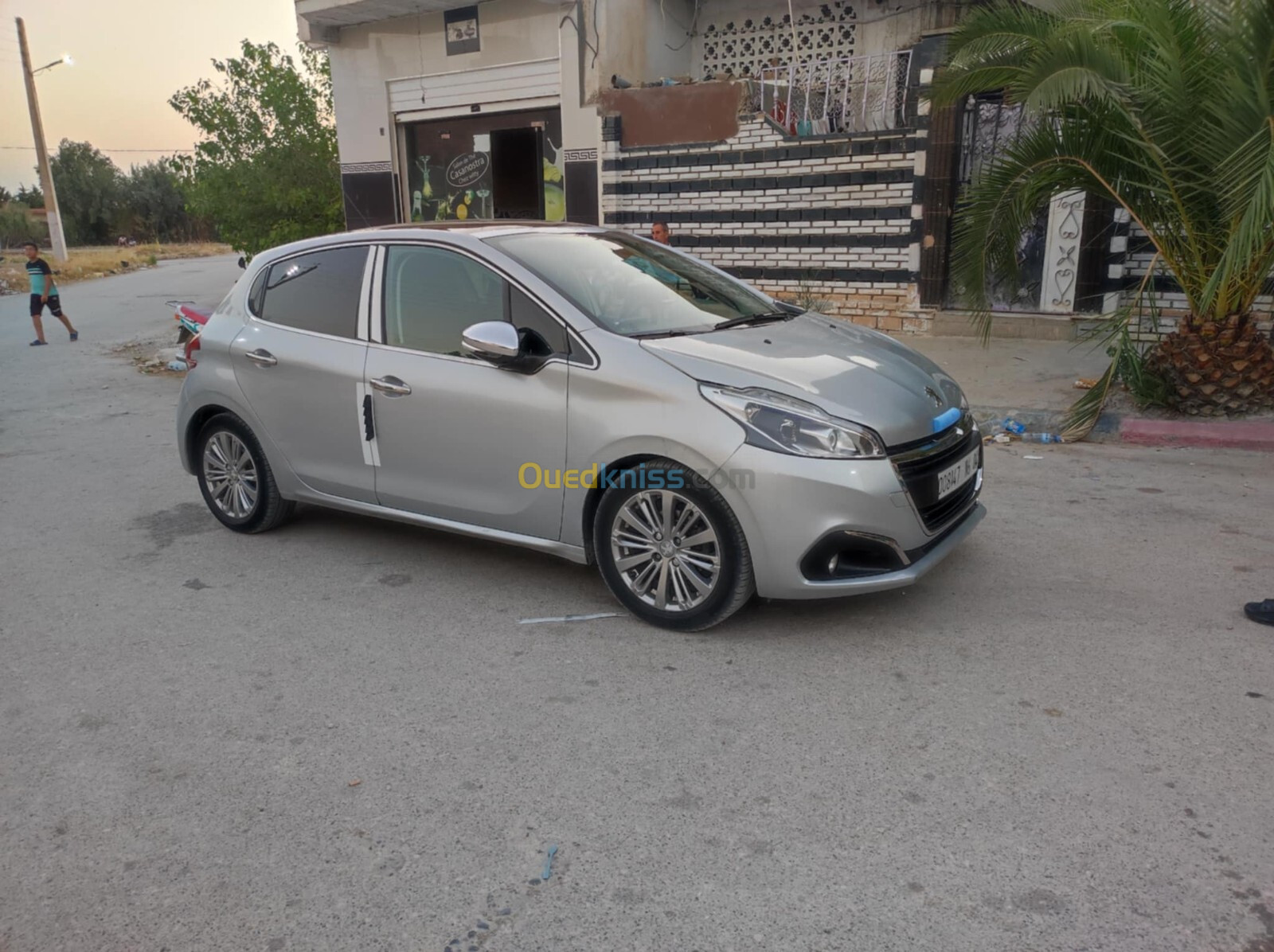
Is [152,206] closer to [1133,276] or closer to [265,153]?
[265,153]

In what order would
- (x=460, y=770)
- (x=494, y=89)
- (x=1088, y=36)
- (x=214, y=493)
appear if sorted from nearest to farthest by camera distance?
(x=460, y=770) → (x=214, y=493) → (x=1088, y=36) → (x=494, y=89)

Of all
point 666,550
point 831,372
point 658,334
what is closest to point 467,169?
point 658,334

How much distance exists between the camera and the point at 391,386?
4.82 meters

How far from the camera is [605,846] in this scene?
285cm

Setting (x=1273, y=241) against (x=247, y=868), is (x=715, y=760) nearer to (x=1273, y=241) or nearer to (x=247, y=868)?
(x=247, y=868)

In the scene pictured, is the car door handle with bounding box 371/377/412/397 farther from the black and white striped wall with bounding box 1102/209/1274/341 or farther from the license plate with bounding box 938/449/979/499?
the black and white striped wall with bounding box 1102/209/1274/341

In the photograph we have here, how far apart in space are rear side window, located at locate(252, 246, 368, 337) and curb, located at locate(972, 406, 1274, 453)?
5.19 m

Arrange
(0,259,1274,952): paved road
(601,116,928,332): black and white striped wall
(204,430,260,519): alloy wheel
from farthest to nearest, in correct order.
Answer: (601,116,928,332): black and white striped wall, (204,430,260,519): alloy wheel, (0,259,1274,952): paved road

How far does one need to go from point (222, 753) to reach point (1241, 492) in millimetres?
5825

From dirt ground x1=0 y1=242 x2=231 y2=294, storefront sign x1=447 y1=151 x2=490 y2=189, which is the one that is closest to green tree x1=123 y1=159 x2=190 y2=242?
dirt ground x1=0 y1=242 x2=231 y2=294

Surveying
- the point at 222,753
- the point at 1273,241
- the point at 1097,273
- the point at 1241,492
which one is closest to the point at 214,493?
the point at 222,753

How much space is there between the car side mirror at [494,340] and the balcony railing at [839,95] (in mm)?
8992

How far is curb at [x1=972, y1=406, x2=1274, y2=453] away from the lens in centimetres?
709

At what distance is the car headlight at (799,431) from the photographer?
3.88 meters
